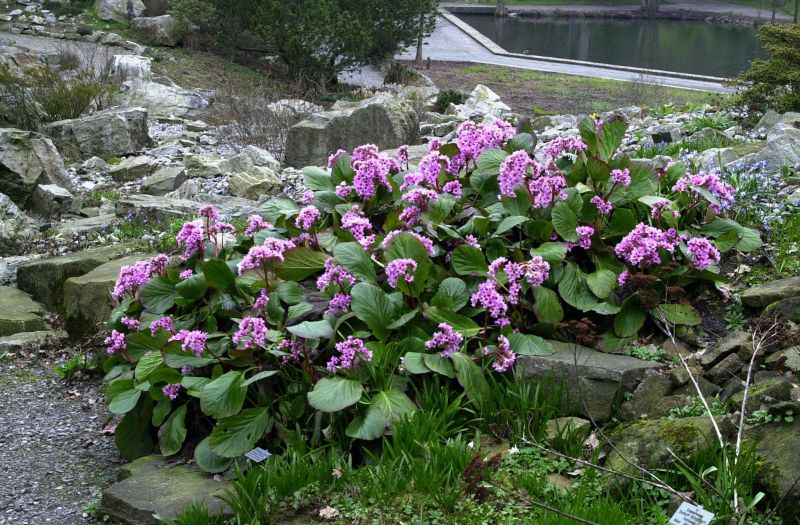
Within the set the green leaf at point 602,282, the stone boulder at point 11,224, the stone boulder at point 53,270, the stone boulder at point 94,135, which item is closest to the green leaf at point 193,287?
the green leaf at point 602,282

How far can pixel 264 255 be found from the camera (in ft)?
13.6

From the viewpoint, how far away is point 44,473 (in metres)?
4.12

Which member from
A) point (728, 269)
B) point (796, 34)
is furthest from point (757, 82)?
point (728, 269)

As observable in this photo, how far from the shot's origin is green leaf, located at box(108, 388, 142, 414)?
13.3 ft

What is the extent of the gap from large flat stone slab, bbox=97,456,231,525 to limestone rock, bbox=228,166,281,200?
20.9 feet

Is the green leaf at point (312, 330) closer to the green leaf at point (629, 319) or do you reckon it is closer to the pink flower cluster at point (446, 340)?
the pink flower cluster at point (446, 340)

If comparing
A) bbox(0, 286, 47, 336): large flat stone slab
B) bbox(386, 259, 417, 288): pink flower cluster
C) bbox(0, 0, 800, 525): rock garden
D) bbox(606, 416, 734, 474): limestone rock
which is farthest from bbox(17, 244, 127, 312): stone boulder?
bbox(606, 416, 734, 474): limestone rock

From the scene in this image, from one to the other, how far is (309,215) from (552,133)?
27.2ft

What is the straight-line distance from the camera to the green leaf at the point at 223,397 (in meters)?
3.74

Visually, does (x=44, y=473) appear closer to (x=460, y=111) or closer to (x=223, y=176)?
(x=223, y=176)

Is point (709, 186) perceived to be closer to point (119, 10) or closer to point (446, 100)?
point (446, 100)

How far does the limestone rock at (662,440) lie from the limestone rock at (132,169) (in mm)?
9673

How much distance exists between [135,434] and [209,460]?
63 cm

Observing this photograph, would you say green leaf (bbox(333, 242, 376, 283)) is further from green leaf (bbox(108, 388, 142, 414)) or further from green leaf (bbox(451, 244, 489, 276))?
green leaf (bbox(108, 388, 142, 414))
